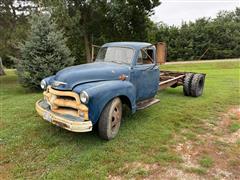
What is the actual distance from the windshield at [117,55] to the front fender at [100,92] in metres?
0.85

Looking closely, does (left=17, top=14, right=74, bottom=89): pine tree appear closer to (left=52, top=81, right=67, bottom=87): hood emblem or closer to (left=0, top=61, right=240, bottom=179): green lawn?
(left=0, top=61, right=240, bottom=179): green lawn

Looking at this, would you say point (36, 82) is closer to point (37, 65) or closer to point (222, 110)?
point (37, 65)

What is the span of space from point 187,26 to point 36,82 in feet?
71.9

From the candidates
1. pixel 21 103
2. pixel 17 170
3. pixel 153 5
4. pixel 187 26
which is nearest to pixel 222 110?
pixel 17 170

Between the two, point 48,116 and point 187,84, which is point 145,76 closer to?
point 48,116

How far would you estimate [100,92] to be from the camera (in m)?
3.89

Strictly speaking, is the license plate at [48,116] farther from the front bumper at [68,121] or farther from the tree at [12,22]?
the tree at [12,22]

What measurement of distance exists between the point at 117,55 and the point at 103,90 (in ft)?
5.10

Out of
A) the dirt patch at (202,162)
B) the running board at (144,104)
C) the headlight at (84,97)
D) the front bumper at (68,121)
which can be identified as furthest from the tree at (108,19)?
the dirt patch at (202,162)

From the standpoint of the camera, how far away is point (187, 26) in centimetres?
2678

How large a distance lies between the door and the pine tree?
4602mm

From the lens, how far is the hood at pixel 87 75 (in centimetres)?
407

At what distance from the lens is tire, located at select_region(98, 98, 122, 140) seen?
407 centimetres

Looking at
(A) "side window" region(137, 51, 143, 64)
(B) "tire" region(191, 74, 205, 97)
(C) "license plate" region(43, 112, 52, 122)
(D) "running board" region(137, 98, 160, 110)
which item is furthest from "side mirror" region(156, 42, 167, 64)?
(C) "license plate" region(43, 112, 52, 122)
